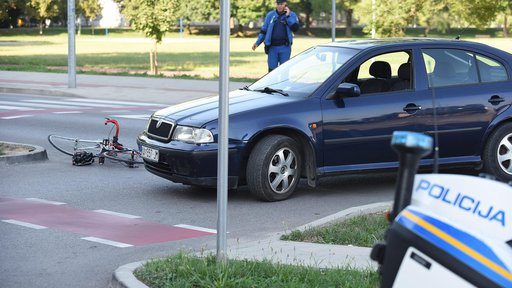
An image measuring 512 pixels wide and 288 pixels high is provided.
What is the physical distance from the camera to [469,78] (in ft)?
33.3

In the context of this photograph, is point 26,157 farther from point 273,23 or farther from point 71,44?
point 71,44

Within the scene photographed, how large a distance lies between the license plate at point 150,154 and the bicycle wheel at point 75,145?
Answer: 245 centimetres

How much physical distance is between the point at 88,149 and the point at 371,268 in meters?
7.48

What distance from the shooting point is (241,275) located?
582cm

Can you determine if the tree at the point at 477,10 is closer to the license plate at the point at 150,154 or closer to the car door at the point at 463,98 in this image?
the car door at the point at 463,98

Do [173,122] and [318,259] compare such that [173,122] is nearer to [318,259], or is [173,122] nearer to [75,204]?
[75,204]

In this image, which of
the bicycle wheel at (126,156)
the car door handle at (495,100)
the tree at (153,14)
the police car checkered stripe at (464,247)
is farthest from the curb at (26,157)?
the tree at (153,14)

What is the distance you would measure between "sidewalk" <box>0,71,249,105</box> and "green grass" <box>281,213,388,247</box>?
1474 centimetres

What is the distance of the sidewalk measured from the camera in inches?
941

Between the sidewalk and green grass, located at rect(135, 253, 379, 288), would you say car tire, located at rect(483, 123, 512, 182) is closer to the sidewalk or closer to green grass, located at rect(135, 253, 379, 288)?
green grass, located at rect(135, 253, 379, 288)

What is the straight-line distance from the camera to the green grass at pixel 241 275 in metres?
5.62

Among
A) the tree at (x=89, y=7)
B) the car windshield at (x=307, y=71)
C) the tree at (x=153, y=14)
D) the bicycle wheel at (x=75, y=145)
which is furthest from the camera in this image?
the tree at (x=89, y=7)

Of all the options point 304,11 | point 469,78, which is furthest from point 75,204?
point 304,11

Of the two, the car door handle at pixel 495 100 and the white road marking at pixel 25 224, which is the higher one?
the car door handle at pixel 495 100
